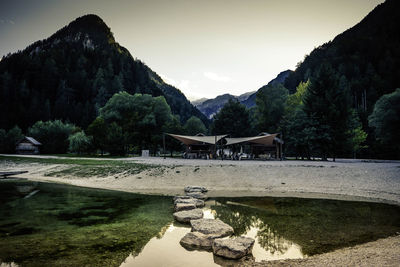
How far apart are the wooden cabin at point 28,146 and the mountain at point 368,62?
51.5 meters

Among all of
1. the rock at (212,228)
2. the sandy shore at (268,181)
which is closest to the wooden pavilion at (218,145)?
the sandy shore at (268,181)

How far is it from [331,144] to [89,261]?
76.2 ft

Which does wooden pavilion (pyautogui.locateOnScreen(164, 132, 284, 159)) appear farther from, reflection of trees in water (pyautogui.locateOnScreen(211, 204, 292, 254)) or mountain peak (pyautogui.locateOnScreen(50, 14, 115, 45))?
mountain peak (pyautogui.locateOnScreen(50, 14, 115, 45))

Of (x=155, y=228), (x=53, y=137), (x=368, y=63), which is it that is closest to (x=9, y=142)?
(x=53, y=137)

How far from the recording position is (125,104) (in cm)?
3688

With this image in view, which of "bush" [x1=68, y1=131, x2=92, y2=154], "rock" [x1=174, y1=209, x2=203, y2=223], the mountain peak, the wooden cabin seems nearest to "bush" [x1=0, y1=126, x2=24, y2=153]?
the wooden cabin

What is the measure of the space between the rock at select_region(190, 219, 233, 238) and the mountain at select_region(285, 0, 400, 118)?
38.9 m

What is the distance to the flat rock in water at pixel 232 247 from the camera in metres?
4.22

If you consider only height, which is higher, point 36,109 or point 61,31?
point 61,31

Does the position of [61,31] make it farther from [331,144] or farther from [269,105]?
[331,144]

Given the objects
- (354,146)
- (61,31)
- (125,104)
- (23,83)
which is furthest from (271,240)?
(61,31)

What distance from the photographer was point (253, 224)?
643cm

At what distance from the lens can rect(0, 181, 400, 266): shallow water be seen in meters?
4.30

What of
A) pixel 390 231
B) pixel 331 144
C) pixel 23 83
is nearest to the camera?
pixel 390 231
